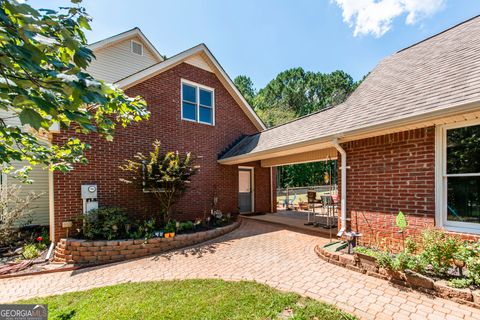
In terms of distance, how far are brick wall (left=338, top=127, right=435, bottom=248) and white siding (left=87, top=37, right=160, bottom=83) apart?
38.1ft

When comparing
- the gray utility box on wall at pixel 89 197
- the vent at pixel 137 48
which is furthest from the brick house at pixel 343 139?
the gray utility box on wall at pixel 89 197

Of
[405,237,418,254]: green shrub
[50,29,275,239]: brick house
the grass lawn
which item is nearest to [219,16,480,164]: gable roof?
[405,237,418,254]: green shrub

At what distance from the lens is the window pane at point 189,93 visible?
9.93 metres

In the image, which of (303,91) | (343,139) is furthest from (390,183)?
(303,91)

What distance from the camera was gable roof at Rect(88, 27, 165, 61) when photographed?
1100 centimetres

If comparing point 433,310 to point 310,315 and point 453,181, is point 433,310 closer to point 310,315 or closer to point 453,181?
point 310,315

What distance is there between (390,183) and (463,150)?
1361mm

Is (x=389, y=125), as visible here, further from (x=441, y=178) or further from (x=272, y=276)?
(x=272, y=276)

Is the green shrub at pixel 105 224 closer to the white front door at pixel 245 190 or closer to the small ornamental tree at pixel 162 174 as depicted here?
the small ornamental tree at pixel 162 174

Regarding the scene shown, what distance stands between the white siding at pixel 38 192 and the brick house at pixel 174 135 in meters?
3.42

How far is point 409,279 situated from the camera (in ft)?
12.8

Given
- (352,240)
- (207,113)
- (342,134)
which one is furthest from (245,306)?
(207,113)

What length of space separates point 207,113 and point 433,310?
9.44 metres

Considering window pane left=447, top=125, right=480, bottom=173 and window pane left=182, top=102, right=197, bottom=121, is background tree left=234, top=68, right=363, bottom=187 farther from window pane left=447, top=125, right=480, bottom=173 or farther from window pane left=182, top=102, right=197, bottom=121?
window pane left=447, top=125, right=480, bottom=173
